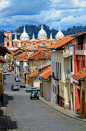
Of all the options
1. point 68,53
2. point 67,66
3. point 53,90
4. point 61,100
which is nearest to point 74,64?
point 68,53

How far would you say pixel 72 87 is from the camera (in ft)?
108

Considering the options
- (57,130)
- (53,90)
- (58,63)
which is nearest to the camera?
(57,130)

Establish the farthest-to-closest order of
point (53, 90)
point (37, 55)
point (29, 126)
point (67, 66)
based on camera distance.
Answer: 1. point (37, 55)
2. point (53, 90)
3. point (67, 66)
4. point (29, 126)

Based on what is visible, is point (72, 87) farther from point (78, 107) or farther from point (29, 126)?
point (29, 126)

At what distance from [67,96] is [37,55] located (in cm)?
3750

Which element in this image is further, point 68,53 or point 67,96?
point 67,96

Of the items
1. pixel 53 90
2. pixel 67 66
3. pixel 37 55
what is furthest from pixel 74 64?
pixel 37 55

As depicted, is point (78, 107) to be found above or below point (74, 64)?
below

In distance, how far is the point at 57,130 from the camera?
20.3 m

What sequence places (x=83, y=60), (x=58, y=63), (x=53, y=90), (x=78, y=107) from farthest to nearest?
(x=53, y=90), (x=58, y=63), (x=78, y=107), (x=83, y=60)

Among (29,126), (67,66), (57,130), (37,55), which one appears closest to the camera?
(57,130)

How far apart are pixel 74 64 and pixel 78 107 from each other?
3656 mm

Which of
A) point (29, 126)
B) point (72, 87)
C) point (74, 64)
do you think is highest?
point (74, 64)

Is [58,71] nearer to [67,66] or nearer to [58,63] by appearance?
[58,63]
